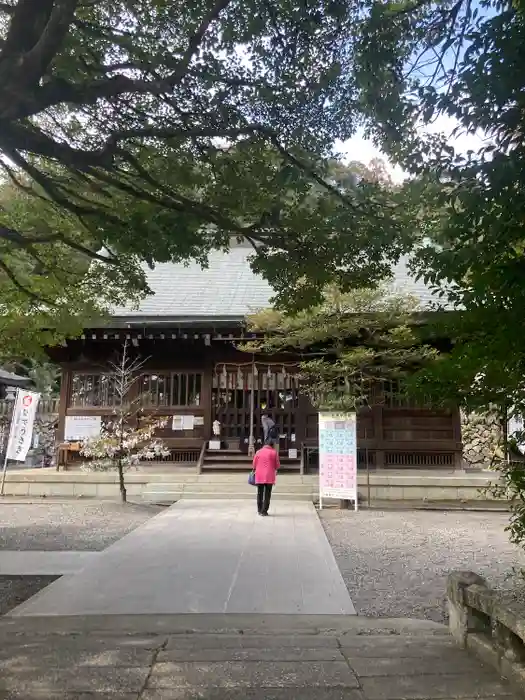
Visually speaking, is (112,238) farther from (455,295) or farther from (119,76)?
(455,295)

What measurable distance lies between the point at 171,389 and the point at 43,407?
1022 cm

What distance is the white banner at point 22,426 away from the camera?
13219mm

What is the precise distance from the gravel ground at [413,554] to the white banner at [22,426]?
7.31 meters

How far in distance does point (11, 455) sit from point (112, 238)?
9.26 meters

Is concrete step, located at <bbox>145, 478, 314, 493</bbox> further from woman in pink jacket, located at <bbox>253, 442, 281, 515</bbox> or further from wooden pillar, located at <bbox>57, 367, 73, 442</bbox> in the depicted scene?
wooden pillar, located at <bbox>57, 367, 73, 442</bbox>

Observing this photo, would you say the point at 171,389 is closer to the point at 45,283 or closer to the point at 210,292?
the point at 210,292

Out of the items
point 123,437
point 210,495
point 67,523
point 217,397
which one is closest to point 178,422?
point 217,397

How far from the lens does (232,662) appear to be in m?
3.55

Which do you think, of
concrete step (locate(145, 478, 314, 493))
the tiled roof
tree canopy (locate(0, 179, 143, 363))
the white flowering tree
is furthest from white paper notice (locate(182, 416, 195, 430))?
tree canopy (locate(0, 179, 143, 363))

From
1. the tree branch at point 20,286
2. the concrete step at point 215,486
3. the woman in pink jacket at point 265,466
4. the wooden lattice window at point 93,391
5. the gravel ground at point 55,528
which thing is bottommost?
the gravel ground at point 55,528

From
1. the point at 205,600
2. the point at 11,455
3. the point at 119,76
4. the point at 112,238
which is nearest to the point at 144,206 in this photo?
the point at 112,238

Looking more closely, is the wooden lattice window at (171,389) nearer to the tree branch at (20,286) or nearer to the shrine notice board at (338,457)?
the shrine notice board at (338,457)

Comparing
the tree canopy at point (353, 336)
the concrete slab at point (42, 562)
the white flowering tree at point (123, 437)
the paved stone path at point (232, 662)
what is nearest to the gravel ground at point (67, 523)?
the concrete slab at point (42, 562)

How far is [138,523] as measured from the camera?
10242 mm
